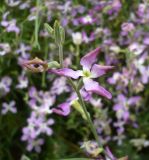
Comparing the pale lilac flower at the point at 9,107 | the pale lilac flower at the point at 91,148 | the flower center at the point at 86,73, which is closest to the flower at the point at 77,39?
the pale lilac flower at the point at 9,107

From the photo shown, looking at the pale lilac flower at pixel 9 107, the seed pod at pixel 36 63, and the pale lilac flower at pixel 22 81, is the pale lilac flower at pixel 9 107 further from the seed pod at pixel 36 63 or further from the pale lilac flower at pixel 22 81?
the seed pod at pixel 36 63

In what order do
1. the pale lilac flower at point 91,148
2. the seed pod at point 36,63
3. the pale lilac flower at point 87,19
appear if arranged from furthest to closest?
the pale lilac flower at point 87,19, the pale lilac flower at point 91,148, the seed pod at point 36,63

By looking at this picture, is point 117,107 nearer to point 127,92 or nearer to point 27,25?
point 127,92

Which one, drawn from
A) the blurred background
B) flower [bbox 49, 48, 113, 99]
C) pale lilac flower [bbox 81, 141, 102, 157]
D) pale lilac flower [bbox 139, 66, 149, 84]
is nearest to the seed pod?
flower [bbox 49, 48, 113, 99]

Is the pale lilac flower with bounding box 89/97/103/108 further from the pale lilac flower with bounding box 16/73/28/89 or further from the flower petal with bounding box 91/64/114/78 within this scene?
the flower petal with bounding box 91/64/114/78

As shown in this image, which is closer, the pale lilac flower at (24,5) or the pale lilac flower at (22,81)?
the pale lilac flower at (22,81)

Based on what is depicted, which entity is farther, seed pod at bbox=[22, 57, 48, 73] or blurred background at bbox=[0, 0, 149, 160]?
blurred background at bbox=[0, 0, 149, 160]

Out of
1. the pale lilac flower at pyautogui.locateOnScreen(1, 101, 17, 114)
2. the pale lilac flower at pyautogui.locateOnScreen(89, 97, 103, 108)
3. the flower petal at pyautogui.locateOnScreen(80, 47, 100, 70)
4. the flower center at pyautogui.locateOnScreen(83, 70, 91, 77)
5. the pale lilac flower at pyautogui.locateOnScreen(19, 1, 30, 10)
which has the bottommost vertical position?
the pale lilac flower at pyautogui.locateOnScreen(89, 97, 103, 108)

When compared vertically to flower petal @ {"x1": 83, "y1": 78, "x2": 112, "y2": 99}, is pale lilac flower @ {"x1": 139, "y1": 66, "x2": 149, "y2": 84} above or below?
below
